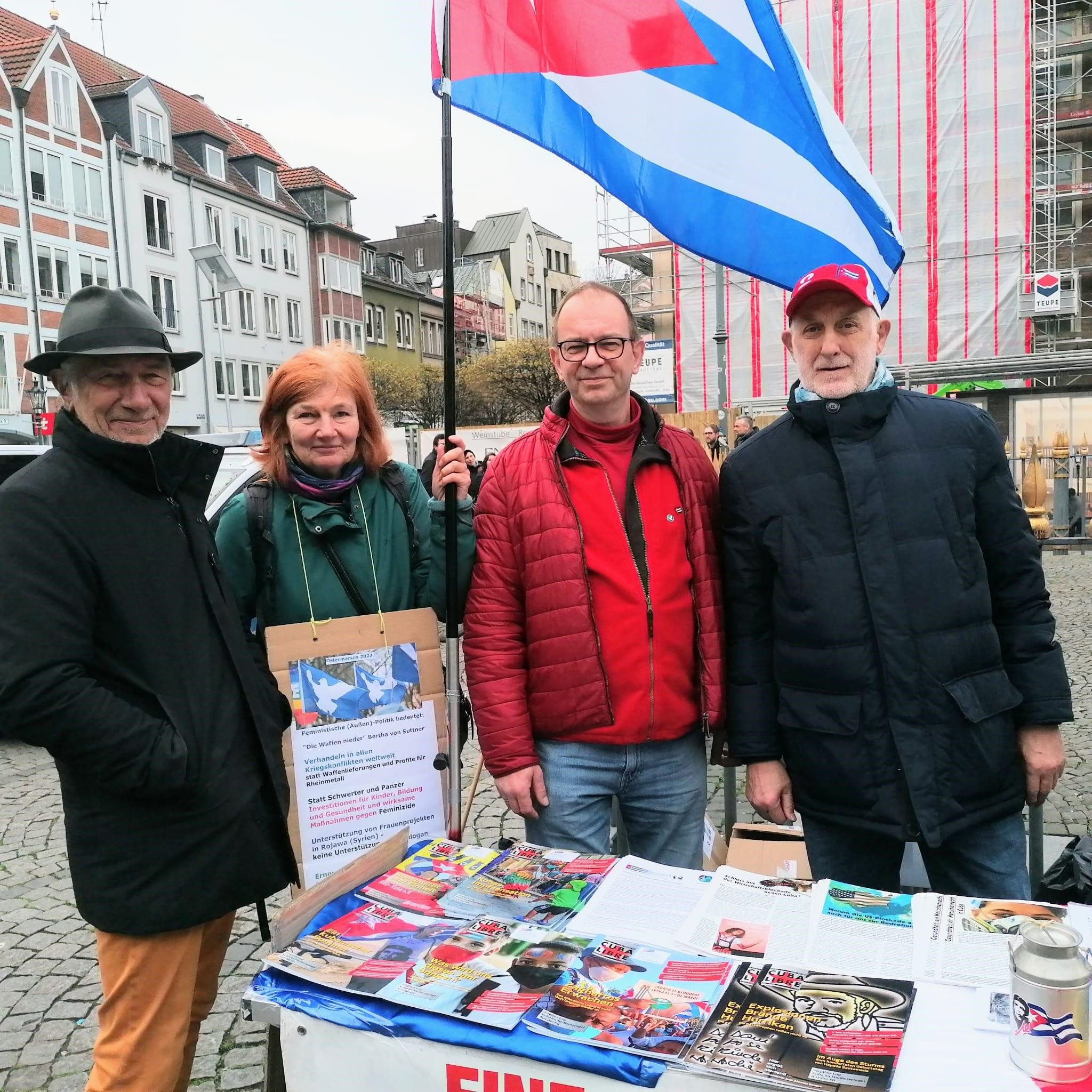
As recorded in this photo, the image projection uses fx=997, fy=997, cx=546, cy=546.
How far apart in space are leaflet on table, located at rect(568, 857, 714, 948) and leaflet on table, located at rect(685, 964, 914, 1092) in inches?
8.8

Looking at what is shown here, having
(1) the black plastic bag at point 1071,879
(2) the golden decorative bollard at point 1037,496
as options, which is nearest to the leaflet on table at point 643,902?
(1) the black plastic bag at point 1071,879

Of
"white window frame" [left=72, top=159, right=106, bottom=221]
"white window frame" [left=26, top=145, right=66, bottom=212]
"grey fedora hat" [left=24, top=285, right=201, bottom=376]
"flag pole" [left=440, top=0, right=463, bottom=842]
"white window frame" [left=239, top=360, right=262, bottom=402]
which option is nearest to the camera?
"grey fedora hat" [left=24, top=285, right=201, bottom=376]

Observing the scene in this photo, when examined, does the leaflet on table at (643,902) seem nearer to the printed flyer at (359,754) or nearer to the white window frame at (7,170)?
the printed flyer at (359,754)

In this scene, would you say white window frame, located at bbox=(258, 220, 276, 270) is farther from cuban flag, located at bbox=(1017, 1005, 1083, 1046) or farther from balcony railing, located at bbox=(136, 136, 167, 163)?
cuban flag, located at bbox=(1017, 1005, 1083, 1046)

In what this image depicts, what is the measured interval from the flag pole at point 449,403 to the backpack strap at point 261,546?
0.48 m

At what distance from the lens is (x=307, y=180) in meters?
45.7

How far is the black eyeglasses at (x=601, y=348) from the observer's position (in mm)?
2619

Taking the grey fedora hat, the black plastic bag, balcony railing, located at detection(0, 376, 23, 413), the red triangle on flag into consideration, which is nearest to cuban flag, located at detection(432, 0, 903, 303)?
the red triangle on flag

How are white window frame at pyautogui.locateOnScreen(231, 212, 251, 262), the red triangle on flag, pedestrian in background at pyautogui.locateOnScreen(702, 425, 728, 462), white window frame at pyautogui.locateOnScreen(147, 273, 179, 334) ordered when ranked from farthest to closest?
white window frame at pyautogui.locateOnScreen(231, 212, 251, 262)
white window frame at pyautogui.locateOnScreen(147, 273, 179, 334)
pedestrian in background at pyautogui.locateOnScreen(702, 425, 728, 462)
the red triangle on flag

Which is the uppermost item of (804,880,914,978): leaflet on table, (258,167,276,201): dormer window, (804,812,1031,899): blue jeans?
(258,167,276,201): dormer window

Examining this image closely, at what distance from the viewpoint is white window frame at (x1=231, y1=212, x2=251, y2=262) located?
3975 cm

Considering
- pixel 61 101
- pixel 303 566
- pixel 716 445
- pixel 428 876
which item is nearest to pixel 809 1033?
pixel 428 876

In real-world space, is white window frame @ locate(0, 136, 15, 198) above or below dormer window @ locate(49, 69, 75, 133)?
below

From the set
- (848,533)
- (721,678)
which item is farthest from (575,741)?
(848,533)
